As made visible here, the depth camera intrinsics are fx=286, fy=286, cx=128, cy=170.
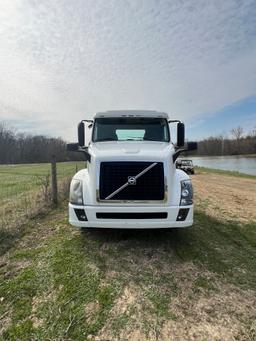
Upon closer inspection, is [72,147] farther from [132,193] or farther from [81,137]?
[132,193]

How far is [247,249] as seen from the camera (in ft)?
16.8

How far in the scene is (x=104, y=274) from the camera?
3936 millimetres

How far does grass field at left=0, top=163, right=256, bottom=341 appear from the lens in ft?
9.48

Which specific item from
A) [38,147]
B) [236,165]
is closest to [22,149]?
[38,147]

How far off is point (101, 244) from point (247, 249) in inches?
103

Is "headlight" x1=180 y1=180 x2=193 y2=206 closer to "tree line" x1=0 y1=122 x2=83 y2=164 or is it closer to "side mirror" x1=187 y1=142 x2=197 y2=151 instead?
"side mirror" x1=187 y1=142 x2=197 y2=151

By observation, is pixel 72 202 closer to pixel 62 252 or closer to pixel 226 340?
pixel 62 252

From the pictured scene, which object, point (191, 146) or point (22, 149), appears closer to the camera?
point (191, 146)

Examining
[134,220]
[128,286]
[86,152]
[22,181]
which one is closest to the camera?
[128,286]

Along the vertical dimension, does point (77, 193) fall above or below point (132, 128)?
below

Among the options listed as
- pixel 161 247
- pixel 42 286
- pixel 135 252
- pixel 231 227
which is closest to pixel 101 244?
pixel 135 252

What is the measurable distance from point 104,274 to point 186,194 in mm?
1866

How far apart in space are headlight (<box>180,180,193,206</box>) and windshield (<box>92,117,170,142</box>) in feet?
4.61

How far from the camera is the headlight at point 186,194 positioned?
469 centimetres
